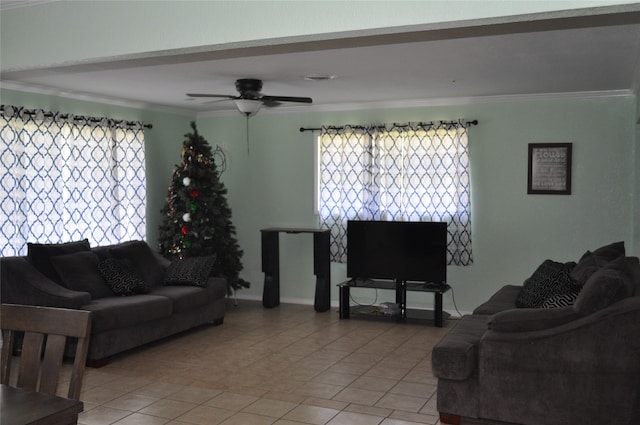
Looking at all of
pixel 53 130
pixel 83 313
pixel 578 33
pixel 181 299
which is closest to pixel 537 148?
pixel 578 33

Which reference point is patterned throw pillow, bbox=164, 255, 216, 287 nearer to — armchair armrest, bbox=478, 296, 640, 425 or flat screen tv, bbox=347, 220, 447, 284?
flat screen tv, bbox=347, 220, 447, 284

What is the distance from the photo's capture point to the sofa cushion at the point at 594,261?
4965 mm

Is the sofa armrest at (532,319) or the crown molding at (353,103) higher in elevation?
the crown molding at (353,103)

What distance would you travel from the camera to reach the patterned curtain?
6.21 metres

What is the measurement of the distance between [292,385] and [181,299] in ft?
6.24

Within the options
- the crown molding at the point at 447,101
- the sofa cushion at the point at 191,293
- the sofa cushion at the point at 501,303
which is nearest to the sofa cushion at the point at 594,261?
the sofa cushion at the point at 501,303

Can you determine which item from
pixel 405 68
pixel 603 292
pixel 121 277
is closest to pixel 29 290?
pixel 121 277

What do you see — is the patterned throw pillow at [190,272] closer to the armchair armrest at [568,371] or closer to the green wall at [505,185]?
the green wall at [505,185]

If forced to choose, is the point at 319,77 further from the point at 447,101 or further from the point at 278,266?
the point at 278,266

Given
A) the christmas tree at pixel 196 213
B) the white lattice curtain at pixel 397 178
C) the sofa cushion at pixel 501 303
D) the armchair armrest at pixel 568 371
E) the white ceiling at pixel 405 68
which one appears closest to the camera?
the armchair armrest at pixel 568 371

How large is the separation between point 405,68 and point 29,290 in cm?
375

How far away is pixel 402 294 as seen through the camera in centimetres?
737

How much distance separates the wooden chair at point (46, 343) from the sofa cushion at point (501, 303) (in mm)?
3651

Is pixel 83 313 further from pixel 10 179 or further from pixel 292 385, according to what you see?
pixel 10 179
